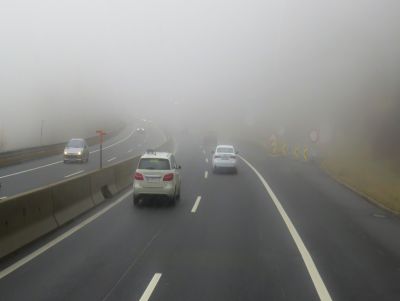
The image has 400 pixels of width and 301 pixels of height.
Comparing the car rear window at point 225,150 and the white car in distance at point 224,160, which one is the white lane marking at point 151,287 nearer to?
the white car in distance at point 224,160

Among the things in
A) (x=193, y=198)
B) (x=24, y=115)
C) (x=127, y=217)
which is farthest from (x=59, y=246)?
(x=24, y=115)

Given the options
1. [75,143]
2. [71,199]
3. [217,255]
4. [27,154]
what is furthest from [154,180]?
[27,154]

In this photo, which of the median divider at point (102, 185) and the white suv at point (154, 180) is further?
the median divider at point (102, 185)

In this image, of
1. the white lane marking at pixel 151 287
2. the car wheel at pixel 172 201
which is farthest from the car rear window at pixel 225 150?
the white lane marking at pixel 151 287

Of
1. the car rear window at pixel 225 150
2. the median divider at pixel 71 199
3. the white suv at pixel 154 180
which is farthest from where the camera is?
the car rear window at pixel 225 150

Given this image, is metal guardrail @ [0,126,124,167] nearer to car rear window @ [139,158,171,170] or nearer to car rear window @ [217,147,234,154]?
car rear window @ [217,147,234,154]

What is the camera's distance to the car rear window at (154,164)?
16.3 metres

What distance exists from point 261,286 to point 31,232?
17.5 feet

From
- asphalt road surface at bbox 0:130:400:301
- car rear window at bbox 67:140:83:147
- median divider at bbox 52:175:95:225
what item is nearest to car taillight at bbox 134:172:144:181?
asphalt road surface at bbox 0:130:400:301

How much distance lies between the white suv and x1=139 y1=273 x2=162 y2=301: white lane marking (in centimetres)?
776

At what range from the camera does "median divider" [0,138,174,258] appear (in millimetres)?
9445

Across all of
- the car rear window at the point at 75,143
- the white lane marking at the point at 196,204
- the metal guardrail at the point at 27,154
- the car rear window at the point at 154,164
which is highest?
the car rear window at the point at 154,164

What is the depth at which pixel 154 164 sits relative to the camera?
16.4 metres

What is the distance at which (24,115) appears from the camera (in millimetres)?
109062
